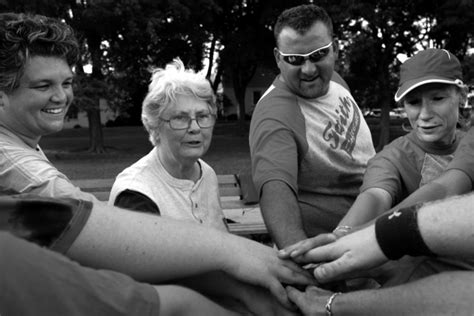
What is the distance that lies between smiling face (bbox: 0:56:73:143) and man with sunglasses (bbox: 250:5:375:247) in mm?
961

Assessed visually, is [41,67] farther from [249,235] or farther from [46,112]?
[249,235]

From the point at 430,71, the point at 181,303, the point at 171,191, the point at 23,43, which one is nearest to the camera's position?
the point at 181,303

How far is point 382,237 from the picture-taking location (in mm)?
1518

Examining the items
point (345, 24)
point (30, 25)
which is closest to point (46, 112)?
point (30, 25)

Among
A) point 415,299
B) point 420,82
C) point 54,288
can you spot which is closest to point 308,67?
point 420,82

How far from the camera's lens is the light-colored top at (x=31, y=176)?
1912mm

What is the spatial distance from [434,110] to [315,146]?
2.09ft

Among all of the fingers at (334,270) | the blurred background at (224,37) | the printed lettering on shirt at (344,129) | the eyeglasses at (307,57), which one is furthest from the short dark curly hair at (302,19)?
the blurred background at (224,37)

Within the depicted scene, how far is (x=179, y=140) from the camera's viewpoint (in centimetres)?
283

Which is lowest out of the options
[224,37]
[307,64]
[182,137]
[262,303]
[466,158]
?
[224,37]

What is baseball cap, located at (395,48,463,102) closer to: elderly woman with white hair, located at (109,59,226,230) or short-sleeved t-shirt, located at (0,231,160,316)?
elderly woman with white hair, located at (109,59,226,230)

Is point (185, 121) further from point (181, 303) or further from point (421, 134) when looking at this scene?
point (181, 303)

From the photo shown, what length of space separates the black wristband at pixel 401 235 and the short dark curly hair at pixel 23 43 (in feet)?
4.97

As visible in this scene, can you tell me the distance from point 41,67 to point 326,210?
1542 millimetres
